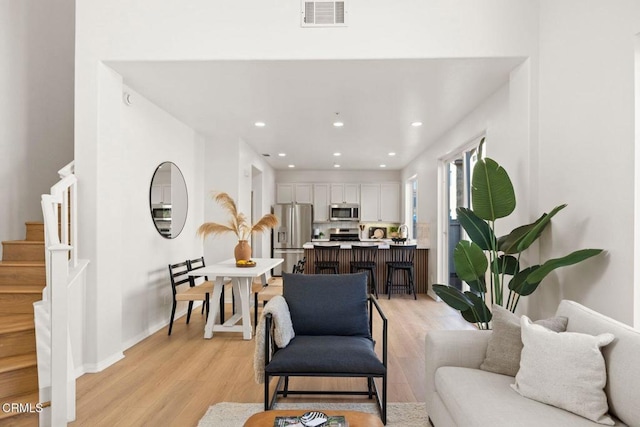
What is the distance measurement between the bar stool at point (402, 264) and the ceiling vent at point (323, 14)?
→ 420 cm

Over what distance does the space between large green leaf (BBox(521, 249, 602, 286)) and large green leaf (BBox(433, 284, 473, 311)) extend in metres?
0.46

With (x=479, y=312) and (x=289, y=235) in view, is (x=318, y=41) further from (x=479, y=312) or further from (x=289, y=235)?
(x=289, y=235)

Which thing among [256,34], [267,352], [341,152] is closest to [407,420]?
[267,352]

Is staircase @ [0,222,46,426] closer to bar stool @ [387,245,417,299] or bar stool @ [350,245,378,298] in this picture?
bar stool @ [350,245,378,298]

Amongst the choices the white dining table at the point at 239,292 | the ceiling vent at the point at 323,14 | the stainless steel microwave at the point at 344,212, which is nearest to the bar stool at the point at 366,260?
the white dining table at the point at 239,292

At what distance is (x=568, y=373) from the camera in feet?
5.58

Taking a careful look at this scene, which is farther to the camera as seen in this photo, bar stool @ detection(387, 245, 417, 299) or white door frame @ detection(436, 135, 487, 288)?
bar stool @ detection(387, 245, 417, 299)

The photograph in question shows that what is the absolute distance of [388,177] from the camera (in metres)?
10.0

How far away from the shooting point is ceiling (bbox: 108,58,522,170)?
11.1 ft

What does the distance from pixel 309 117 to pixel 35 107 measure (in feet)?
9.64

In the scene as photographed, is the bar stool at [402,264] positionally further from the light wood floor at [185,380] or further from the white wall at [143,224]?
the white wall at [143,224]

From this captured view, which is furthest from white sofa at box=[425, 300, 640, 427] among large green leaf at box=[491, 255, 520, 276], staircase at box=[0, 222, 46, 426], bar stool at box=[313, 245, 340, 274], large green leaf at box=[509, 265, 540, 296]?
bar stool at box=[313, 245, 340, 274]

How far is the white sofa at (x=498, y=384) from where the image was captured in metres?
1.59

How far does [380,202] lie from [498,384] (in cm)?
802
